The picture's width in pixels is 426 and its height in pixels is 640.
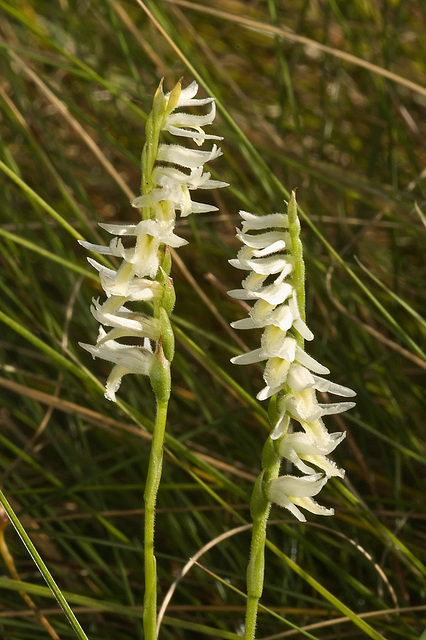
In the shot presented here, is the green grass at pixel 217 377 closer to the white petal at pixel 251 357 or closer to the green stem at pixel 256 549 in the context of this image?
the green stem at pixel 256 549

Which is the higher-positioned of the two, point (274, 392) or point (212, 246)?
point (212, 246)

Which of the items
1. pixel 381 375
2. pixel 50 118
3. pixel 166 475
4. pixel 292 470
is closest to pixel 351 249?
pixel 381 375

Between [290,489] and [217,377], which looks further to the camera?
[217,377]

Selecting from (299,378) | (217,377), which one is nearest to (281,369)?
(299,378)

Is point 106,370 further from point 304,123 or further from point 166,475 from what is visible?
point 304,123

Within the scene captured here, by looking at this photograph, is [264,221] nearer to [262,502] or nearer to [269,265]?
[269,265]

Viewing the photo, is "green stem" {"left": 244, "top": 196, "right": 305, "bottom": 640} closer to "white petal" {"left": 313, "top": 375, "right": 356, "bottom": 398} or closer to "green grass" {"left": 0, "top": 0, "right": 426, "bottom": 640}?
"white petal" {"left": 313, "top": 375, "right": 356, "bottom": 398}

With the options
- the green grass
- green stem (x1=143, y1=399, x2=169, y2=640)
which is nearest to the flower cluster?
green stem (x1=143, y1=399, x2=169, y2=640)
